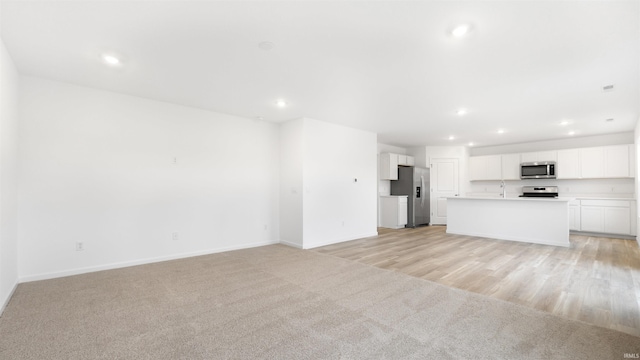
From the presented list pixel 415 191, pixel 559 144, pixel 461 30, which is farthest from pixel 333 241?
pixel 559 144

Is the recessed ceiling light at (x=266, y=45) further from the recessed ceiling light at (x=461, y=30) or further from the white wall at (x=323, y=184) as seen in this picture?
the white wall at (x=323, y=184)

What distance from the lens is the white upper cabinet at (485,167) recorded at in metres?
8.26

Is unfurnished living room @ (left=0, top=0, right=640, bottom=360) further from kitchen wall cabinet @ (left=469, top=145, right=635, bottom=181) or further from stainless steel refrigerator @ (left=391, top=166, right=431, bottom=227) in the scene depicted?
stainless steel refrigerator @ (left=391, top=166, right=431, bottom=227)

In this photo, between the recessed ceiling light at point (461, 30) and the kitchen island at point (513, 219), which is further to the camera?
the kitchen island at point (513, 219)

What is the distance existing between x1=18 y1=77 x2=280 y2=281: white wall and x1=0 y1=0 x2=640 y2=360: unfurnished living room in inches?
1.0

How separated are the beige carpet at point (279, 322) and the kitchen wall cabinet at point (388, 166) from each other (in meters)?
4.90

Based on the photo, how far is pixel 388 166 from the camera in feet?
26.6

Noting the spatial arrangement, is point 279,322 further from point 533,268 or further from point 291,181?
point 533,268

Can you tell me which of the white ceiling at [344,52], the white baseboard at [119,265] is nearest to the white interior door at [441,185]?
the white ceiling at [344,52]

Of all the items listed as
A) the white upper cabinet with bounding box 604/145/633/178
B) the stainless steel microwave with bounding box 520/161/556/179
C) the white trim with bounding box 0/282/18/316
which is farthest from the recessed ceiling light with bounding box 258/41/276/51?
the white upper cabinet with bounding box 604/145/633/178

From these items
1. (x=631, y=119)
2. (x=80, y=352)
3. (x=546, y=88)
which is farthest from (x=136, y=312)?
(x=631, y=119)

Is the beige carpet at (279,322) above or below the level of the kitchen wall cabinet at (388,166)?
below

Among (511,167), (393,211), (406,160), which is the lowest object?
(393,211)

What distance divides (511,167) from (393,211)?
364 cm
